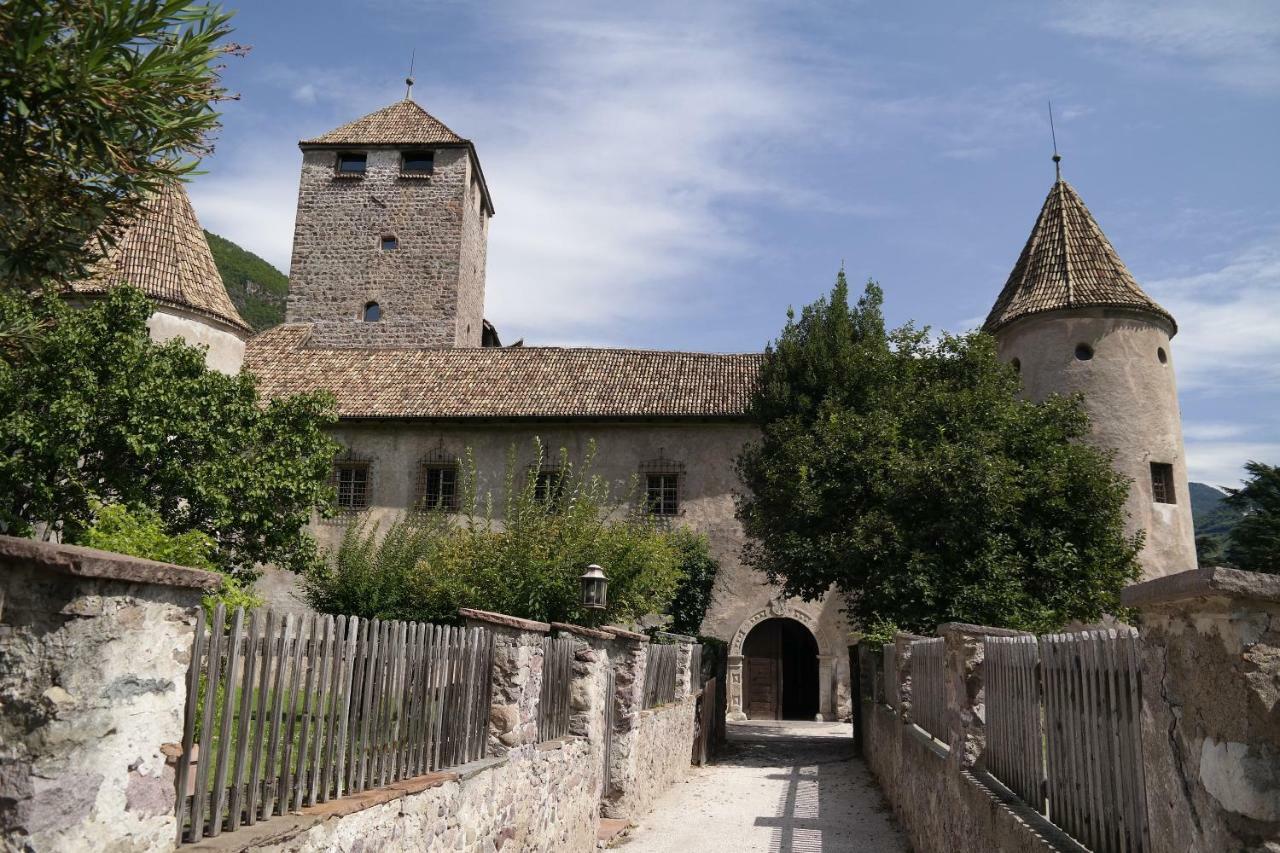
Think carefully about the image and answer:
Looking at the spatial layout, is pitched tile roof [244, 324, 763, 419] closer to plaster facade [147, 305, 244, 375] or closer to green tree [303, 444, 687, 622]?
green tree [303, 444, 687, 622]

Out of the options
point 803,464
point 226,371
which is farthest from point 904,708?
point 226,371

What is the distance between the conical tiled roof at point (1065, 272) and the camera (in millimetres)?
22797

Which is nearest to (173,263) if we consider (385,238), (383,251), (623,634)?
(383,251)

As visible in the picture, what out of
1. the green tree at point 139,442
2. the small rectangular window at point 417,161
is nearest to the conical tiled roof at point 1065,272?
the green tree at point 139,442

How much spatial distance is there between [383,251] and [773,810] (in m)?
26.3

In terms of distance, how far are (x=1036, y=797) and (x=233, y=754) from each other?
409 cm

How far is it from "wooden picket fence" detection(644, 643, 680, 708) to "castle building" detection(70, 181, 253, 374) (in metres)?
12.0

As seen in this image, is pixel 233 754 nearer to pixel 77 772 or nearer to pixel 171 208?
pixel 77 772

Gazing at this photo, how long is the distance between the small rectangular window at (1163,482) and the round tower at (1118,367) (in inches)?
0.9

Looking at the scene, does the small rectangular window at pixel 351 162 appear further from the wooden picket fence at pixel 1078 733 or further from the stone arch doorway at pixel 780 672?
the wooden picket fence at pixel 1078 733

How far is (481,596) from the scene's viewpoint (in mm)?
17625

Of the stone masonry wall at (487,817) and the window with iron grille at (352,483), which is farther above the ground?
the window with iron grille at (352,483)

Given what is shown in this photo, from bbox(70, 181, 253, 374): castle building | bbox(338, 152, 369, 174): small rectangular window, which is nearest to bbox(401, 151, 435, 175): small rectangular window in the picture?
bbox(338, 152, 369, 174): small rectangular window

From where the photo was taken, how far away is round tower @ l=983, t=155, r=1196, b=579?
21.8m
